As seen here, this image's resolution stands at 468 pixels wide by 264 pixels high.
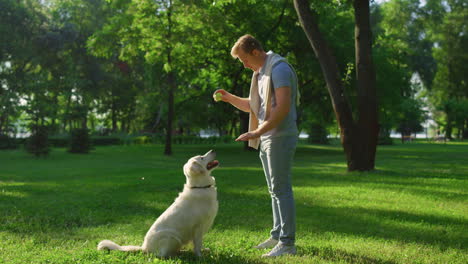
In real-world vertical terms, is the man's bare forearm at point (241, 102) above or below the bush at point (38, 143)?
above

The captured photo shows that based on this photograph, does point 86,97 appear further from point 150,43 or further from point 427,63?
point 427,63

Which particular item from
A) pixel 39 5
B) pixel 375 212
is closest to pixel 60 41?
pixel 39 5

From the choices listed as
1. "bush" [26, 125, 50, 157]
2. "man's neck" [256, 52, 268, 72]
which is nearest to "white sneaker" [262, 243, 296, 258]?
"man's neck" [256, 52, 268, 72]

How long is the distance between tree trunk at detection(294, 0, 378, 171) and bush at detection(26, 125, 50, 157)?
691 inches

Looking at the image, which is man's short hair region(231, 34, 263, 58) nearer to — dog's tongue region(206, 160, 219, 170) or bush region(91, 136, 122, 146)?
dog's tongue region(206, 160, 219, 170)

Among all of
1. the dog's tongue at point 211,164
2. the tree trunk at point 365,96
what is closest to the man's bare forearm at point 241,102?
the dog's tongue at point 211,164

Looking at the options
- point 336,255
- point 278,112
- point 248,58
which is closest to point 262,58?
point 248,58

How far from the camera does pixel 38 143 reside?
24.2 m

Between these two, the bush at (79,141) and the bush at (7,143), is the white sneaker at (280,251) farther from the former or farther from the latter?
the bush at (7,143)

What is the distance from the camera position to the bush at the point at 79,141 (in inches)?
1111

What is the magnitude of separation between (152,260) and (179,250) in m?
0.36

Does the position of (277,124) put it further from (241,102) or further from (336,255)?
(336,255)

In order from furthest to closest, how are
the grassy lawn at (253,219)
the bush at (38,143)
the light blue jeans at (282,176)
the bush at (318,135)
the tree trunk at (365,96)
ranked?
the bush at (318,135) → the bush at (38,143) → the tree trunk at (365,96) → the grassy lawn at (253,219) → the light blue jeans at (282,176)

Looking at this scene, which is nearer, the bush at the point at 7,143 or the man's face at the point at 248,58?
the man's face at the point at 248,58
